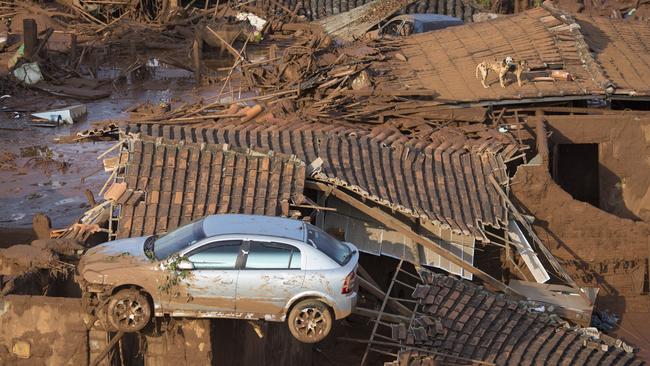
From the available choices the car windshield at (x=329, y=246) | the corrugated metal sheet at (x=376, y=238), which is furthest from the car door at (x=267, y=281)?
the corrugated metal sheet at (x=376, y=238)

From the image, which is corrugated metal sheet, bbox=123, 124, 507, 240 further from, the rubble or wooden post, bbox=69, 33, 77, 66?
wooden post, bbox=69, 33, 77, 66

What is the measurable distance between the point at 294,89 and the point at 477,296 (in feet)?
21.2

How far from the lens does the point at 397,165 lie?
1786cm

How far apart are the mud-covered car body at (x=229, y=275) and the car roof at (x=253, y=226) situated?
4cm

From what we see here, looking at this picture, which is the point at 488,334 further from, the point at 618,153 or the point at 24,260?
the point at 24,260

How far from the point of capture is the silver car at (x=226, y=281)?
1255 centimetres

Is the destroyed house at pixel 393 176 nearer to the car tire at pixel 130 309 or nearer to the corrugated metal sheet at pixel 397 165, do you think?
the corrugated metal sheet at pixel 397 165

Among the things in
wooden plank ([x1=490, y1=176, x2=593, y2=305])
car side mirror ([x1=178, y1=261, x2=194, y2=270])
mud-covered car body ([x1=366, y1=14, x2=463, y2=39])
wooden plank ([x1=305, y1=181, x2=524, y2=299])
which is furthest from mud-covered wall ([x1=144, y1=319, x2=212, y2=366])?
mud-covered car body ([x1=366, y1=14, x2=463, y2=39])

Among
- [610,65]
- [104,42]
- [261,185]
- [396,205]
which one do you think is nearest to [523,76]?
[610,65]

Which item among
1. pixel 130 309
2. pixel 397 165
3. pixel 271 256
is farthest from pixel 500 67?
pixel 130 309

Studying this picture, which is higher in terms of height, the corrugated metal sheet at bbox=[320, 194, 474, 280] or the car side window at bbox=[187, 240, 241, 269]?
the car side window at bbox=[187, 240, 241, 269]

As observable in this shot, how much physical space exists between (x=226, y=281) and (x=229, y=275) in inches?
3.1

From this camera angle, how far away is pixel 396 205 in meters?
16.8

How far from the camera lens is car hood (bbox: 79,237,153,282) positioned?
41.4ft
